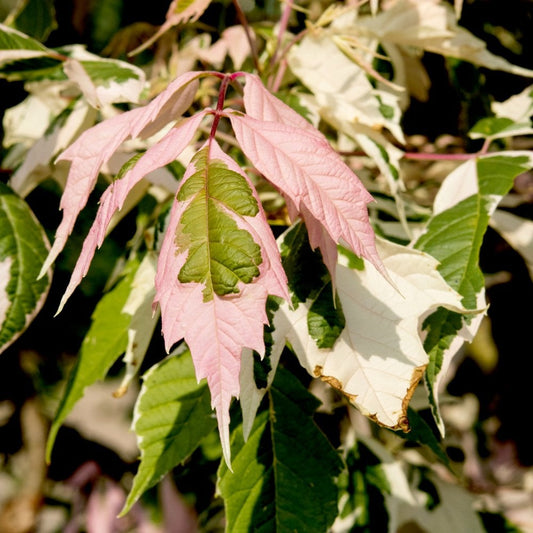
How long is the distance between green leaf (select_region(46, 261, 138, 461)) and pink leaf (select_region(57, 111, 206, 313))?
0.80 ft

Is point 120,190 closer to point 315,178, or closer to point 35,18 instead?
point 315,178

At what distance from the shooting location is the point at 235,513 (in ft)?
1.93

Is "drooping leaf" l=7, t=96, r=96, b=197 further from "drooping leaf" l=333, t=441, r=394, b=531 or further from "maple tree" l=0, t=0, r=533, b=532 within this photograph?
"drooping leaf" l=333, t=441, r=394, b=531

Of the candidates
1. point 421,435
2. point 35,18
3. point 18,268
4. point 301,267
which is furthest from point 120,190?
point 35,18

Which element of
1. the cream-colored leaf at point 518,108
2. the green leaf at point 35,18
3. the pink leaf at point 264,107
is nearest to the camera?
the pink leaf at point 264,107

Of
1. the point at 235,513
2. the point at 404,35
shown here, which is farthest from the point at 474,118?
the point at 235,513

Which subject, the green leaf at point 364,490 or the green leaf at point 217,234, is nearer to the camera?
the green leaf at point 217,234

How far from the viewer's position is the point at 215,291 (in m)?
0.39

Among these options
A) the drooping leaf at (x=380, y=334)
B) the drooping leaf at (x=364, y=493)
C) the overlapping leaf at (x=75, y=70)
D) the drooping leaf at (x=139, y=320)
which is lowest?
the drooping leaf at (x=364, y=493)

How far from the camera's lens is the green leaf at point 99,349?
2.17 feet

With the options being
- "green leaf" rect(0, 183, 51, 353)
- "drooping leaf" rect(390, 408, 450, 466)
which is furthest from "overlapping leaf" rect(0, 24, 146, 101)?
"drooping leaf" rect(390, 408, 450, 466)

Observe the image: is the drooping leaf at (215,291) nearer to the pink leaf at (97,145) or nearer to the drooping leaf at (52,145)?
the pink leaf at (97,145)

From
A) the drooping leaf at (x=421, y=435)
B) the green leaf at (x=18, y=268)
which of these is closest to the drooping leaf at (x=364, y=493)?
the drooping leaf at (x=421, y=435)

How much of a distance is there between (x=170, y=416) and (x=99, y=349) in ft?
0.39
